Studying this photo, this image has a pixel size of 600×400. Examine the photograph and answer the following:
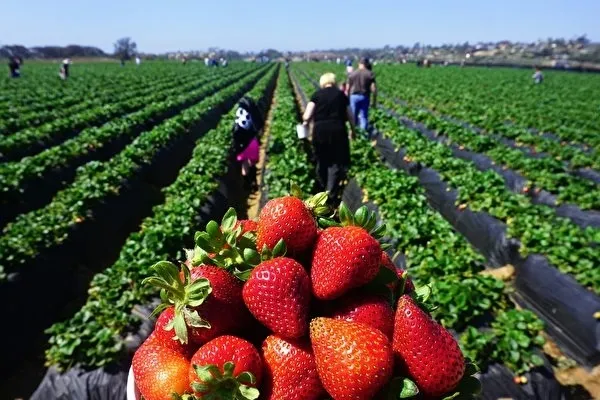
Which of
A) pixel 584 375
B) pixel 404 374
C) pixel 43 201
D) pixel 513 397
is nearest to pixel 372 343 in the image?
pixel 404 374

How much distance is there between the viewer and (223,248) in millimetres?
1672

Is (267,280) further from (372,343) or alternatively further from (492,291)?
(492,291)

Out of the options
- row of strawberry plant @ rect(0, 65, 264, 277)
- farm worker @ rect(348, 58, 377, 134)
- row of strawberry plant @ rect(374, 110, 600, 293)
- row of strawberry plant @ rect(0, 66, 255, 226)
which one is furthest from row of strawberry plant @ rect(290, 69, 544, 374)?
row of strawberry plant @ rect(0, 66, 255, 226)

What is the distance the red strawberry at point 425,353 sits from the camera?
142 centimetres

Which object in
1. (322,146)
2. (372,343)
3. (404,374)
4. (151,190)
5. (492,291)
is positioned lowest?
(151,190)

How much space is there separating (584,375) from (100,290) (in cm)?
524

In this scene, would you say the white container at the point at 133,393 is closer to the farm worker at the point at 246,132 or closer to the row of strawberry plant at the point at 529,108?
the farm worker at the point at 246,132

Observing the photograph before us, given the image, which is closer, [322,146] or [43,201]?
[322,146]

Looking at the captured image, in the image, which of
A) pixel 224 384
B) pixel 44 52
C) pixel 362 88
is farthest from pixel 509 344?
pixel 44 52

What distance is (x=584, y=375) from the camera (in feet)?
14.9

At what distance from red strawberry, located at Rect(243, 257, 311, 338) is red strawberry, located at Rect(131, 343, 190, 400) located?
32 centimetres

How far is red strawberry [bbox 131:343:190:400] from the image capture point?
4.82 ft

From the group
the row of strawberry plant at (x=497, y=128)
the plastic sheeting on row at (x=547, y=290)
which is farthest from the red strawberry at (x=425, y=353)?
the row of strawberry plant at (x=497, y=128)

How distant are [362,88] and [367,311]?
1115 centimetres
